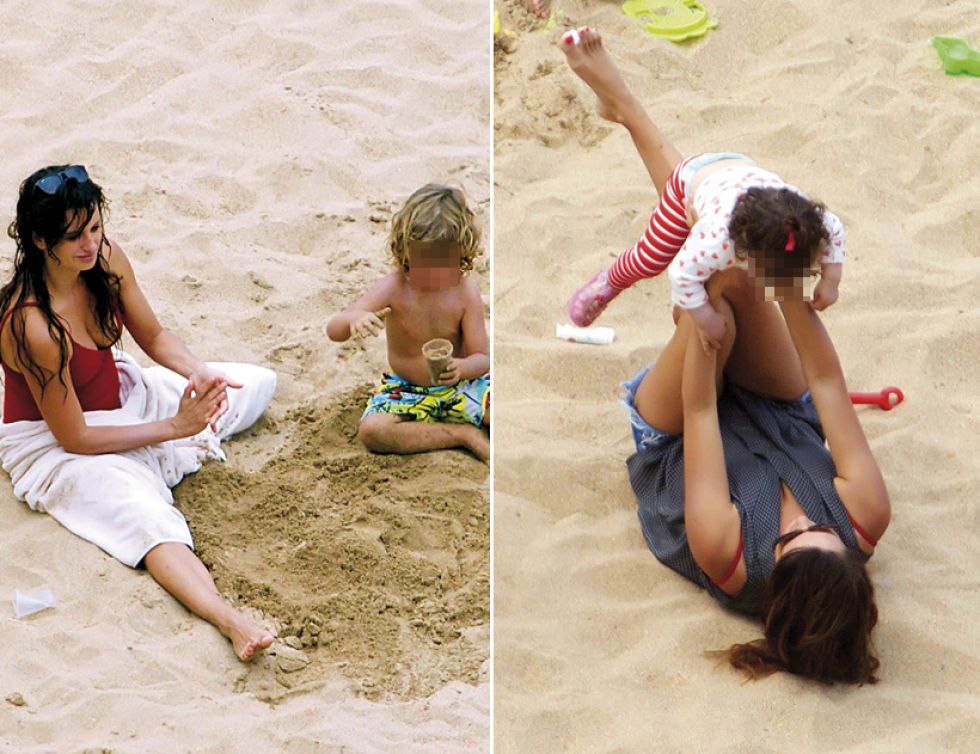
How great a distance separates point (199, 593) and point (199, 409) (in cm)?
47

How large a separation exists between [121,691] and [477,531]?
947mm

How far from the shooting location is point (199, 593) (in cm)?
321

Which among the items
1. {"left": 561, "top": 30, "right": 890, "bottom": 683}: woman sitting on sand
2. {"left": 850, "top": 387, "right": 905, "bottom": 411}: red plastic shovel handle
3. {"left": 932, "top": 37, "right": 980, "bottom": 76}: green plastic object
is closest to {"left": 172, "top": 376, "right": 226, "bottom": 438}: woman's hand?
{"left": 561, "top": 30, "right": 890, "bottom": 683}: woman sitting on sand

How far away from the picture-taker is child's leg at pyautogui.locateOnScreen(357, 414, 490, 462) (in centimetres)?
374

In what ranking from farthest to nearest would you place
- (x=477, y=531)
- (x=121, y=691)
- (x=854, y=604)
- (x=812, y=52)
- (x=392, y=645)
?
(x=812, y=52)
(x=477, y=531)
(x=392, y=645)
(x=121, y=691)
(x=854, y=604)

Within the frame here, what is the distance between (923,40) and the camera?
496 centimetres

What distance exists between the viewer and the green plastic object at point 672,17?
4.98m

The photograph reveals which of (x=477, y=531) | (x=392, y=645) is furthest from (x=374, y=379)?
(x=392, y=645)

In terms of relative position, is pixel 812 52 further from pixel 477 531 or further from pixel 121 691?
pixel 121 691

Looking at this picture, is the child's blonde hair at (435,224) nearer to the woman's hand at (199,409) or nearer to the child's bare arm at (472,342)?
the child's bare arm at (472,342)

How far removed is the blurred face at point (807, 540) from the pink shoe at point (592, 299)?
0.82 meters

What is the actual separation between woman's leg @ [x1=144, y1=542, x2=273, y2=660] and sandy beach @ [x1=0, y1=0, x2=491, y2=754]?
3cm

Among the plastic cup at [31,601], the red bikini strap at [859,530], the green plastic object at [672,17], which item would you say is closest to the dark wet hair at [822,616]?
the red bikini strap at [859,530]

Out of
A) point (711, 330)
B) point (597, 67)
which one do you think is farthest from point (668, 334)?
point (711, 330)
